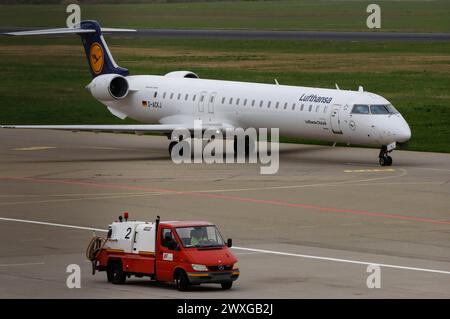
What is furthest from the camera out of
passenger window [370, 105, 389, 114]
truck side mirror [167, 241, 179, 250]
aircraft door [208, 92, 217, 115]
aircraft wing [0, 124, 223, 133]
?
aircraft door [208, 92, 217, 115]

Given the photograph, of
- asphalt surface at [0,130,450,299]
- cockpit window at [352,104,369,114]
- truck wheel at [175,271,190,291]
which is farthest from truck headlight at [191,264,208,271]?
cockpit window at [352,104,369,114]

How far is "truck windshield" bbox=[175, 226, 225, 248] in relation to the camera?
952 inches

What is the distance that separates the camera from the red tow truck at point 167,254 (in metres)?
23.4

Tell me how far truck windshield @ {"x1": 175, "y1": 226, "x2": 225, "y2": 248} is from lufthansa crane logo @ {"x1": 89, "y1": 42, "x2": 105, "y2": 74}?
97.3ft

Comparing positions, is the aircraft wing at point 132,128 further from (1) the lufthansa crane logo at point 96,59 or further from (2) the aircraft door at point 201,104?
(1) the lufthansa crane logo at point 96,59

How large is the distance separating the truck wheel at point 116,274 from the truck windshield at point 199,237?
1.36 metres

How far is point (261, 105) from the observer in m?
50.6

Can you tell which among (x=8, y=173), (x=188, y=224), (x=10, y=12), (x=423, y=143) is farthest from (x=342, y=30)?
(x=10, y=12)

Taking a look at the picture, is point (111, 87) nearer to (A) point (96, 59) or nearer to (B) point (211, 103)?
(A) point (96, 59)

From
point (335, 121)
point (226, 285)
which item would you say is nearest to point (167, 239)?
point (226, 285)

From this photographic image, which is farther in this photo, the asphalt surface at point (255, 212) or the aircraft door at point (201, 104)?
the aircraft door at point (201, 104)

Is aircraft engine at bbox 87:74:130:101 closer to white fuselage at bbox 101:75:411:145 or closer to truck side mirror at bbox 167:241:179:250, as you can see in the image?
white fuselage at bbox 101:75:411:145

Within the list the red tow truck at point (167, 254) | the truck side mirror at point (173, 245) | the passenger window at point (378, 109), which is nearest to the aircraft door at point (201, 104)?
the passenger window at point (378, 109)
